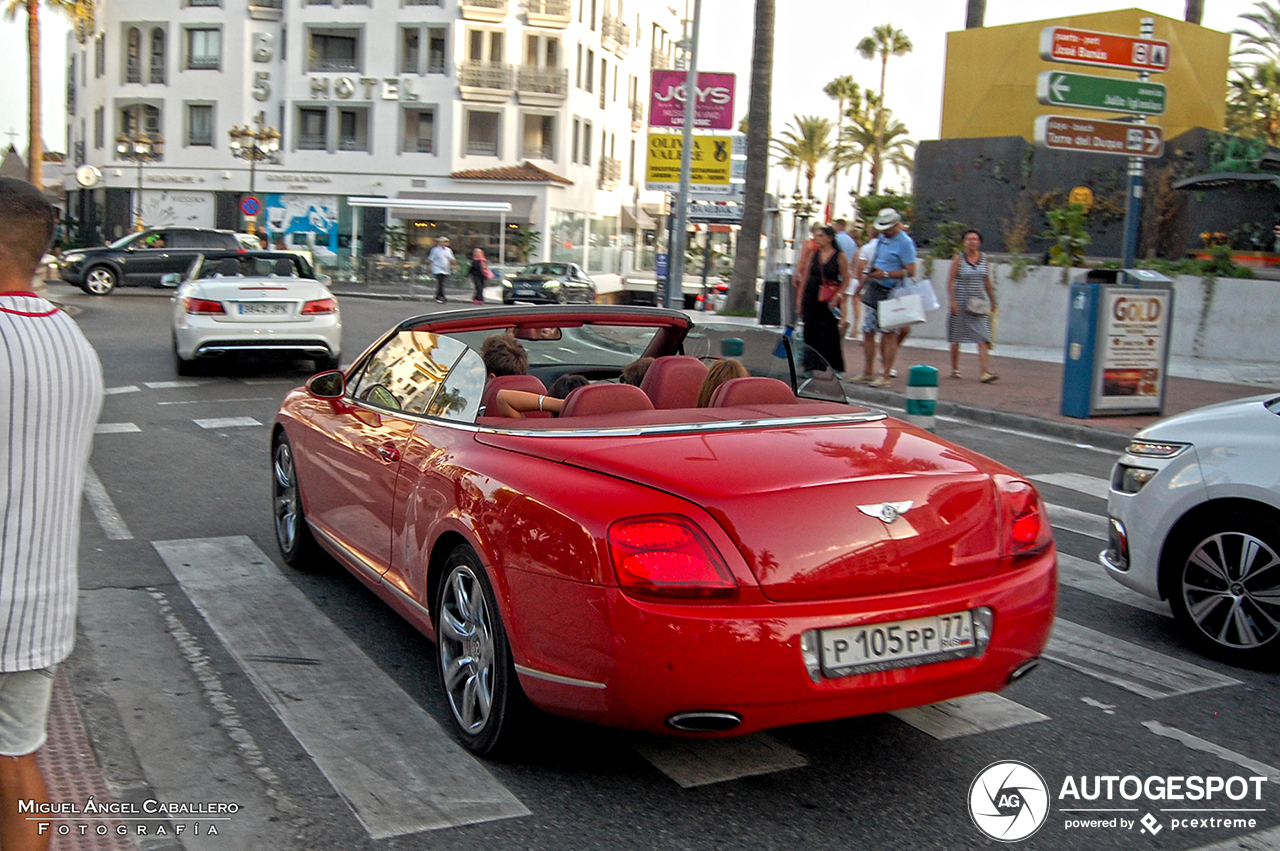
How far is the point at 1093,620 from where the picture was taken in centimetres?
566

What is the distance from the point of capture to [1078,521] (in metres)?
7.80

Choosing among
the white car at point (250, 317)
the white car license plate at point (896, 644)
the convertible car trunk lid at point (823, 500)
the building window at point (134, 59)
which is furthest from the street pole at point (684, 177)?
the building window at point (134, 59)

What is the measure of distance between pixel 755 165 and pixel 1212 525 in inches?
829

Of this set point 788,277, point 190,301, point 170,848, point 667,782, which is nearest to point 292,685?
point 170,848

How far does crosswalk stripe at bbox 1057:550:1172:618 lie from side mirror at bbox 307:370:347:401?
342 cm

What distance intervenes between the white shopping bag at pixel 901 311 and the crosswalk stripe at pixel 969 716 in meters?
9.15

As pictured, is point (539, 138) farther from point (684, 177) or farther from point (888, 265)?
point (888, 265)

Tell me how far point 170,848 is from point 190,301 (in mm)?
11907

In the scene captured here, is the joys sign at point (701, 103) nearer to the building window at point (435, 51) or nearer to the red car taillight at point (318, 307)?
the red car taillight at point (318, 307)

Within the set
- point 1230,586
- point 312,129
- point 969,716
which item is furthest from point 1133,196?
point 312,129

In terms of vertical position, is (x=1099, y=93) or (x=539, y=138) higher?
(x=539, y=138)

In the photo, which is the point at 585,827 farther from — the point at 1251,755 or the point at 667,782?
the point at 1251,755

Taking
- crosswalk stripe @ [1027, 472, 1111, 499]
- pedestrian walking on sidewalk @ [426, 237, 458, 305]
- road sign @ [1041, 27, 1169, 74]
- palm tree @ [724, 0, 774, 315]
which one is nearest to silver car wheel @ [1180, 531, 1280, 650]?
crosswalk stripe @ [1027, 472, 1111, 499]

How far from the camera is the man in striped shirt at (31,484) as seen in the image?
7.93 ft
